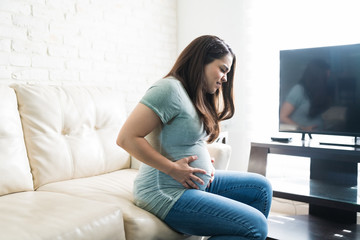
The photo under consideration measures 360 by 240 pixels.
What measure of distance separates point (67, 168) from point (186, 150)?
0.71 metres

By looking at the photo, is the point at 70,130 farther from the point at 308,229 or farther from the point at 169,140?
the point at 308,229

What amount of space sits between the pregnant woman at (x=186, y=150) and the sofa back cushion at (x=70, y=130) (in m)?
0.54

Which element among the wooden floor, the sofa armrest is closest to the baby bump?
the sofa armrest

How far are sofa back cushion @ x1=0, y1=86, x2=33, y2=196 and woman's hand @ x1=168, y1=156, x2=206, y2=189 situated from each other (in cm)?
69

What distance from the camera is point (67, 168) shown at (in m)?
1.70

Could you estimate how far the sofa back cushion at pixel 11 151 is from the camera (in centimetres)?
142

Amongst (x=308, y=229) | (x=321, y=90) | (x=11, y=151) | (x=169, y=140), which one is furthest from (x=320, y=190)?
(x=11, y=151)

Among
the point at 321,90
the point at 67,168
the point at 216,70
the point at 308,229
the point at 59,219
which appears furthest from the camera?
the point at 321,90

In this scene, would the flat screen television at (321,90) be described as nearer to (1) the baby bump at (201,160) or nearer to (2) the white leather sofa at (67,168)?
(2) the white leather sofa at (67,168)

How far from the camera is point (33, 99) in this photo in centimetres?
164

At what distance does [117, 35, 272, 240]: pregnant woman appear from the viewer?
1176mm

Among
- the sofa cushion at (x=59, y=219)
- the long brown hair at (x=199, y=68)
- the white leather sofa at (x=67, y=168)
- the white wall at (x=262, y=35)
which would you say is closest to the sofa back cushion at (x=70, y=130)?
the white leather sofa at (x=67, y=168)

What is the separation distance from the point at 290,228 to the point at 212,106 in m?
0.87

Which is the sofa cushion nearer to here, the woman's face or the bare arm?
the bare arm
